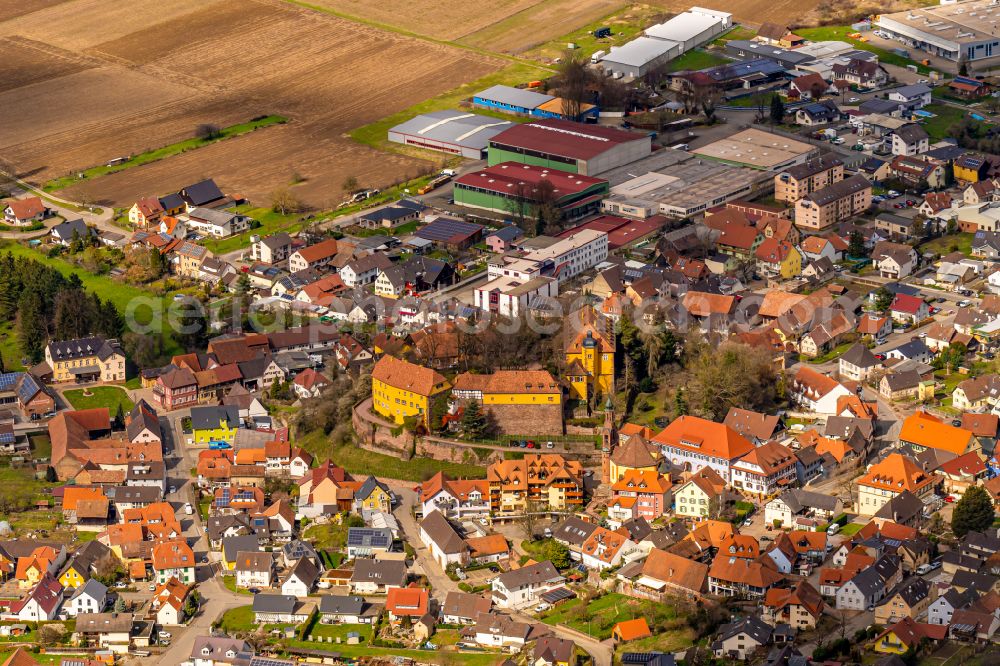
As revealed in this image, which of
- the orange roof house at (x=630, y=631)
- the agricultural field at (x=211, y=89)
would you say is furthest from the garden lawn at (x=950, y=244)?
the orange roof house at (x=630, y=631)

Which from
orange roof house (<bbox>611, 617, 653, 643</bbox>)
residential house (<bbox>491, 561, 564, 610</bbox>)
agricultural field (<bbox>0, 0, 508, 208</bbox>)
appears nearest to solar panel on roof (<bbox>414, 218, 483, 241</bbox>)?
agricultural field (<bbox>0, 0, 508, 208</bbox>)

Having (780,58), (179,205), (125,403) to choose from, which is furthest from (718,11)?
(125,403)

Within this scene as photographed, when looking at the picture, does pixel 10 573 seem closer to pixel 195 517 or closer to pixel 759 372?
pixel 195 517

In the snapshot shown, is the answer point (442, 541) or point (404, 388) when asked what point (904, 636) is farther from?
point (404, 388)

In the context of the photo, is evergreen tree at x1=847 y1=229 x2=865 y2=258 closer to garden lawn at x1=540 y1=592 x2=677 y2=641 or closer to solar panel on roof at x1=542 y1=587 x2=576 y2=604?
garden lawn at x1=540 y1=592 x2=677 y2=641

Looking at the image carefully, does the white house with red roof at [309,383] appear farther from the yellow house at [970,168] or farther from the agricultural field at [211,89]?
the yellow house at [970,168]

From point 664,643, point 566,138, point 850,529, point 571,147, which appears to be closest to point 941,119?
point 566,138

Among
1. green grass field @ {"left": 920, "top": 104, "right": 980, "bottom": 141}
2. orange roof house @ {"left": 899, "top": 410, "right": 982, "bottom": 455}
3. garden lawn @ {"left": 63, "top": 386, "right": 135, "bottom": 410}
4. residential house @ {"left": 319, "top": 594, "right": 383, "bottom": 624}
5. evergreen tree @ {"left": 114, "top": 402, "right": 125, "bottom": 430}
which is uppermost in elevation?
orange roof house @ {"left": 899, "top": 410, "right": 982, "bottom": 455}
